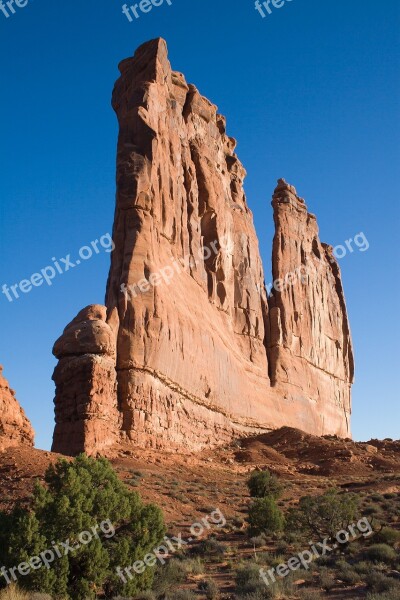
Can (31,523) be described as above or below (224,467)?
below

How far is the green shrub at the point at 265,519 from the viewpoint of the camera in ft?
64.2

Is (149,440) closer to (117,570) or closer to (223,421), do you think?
(223,421)

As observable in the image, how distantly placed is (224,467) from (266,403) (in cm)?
1567

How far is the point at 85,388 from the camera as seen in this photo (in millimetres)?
27812

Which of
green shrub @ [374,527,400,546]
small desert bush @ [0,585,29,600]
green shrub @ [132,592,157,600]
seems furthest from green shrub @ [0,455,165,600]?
green shrub @ [374,527,400,546]

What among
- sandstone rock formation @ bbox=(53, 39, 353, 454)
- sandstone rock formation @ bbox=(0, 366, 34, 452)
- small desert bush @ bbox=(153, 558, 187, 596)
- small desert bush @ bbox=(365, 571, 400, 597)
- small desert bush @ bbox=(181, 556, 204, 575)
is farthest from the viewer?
sandstone rock formation @ bbox=(53, 39, 353, 454)

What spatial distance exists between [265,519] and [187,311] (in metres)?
20.4

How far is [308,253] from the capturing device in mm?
66312

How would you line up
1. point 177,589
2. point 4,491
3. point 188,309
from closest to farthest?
point 177,589
point 4,491
point 188,309

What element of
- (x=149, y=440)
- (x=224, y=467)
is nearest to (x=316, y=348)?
(x=224, y=467)

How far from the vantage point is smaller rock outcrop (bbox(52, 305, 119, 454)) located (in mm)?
26953

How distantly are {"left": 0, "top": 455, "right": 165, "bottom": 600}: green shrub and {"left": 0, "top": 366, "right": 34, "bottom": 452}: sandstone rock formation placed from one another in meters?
7.44

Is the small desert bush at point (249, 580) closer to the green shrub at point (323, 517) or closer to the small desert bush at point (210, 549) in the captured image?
the small desert bush at point (210, 549)

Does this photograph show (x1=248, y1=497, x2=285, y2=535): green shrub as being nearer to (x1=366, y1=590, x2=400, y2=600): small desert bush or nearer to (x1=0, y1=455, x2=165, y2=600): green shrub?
(x1=0, y1=455, x2=165, y2=600): green shrub
